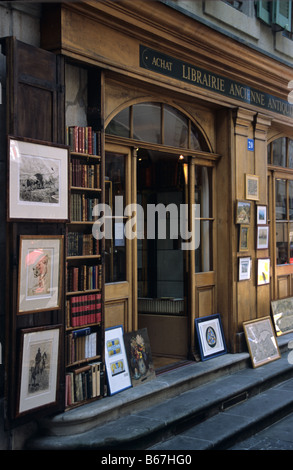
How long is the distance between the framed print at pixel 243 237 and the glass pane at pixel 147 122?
1.85m

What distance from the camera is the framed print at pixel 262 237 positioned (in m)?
8.10

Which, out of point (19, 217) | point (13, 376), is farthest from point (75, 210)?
point (13, 376)

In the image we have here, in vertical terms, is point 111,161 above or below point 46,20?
below

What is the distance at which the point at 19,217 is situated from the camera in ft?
15.0

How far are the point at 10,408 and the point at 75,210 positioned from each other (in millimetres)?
1837

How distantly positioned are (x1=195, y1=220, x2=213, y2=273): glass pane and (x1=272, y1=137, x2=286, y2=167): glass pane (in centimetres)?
223

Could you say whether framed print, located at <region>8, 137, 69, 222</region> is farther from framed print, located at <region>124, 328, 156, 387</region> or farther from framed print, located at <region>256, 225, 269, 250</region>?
framed print, located at <region>256, 225, 269, 250</region>

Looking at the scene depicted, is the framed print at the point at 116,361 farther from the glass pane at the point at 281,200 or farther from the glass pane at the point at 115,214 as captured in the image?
the glass pane at the point at 281,200

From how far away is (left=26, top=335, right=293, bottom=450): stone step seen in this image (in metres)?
4.84

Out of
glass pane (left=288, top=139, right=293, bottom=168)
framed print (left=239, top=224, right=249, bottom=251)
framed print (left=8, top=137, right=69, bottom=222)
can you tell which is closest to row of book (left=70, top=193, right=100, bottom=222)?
framed print (left=8, top=137, right=69, bottom=222)

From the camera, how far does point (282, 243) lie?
31.4ft

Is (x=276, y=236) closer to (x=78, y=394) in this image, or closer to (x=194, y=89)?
(x=194, y=89)

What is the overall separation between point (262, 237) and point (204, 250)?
43.2 inches

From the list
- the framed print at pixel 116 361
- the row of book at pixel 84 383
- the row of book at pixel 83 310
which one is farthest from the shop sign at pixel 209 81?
the row of book at pixel 84 383
